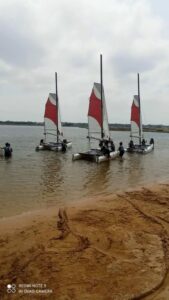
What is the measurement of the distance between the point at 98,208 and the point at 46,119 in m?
26.8

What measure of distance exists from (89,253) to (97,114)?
22403 millimetres

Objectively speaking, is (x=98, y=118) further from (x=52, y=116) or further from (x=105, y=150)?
(x=52, y=116)

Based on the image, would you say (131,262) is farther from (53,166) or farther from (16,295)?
(53,166)

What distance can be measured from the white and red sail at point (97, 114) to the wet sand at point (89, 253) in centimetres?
1832

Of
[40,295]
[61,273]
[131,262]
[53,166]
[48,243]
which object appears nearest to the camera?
[40,295]

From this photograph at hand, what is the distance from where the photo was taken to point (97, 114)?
28.3 m

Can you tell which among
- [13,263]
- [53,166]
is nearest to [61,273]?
[13,263]

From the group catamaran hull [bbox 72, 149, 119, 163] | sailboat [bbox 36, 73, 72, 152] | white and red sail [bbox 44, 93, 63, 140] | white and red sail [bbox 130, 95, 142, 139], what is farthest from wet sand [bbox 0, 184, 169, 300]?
white and red sail [bbox 130, 95, 142, 139]

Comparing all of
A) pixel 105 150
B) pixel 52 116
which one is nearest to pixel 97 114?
pixel 105 150

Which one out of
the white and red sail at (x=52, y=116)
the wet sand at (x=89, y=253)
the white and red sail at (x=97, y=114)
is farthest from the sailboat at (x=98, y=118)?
the wet sand at (x=89, y=253)

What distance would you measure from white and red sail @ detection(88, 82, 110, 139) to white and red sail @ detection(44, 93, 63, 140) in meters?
8.10

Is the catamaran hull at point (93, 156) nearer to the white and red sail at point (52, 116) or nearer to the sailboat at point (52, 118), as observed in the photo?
the sailboat at point (52, 118)

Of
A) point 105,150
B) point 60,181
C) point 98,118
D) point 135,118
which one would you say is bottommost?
point 60,181

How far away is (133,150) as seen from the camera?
111 feet
